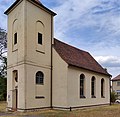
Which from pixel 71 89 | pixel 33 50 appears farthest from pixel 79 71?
pixel 33 50

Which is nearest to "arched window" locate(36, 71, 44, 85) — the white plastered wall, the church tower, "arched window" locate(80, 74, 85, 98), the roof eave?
the church tower

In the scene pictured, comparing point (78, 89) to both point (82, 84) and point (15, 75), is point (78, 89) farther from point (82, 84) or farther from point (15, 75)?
point (15, 75)

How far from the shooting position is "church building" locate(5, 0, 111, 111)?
24.8 meters

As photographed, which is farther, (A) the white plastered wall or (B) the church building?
(A) the white plastered wall

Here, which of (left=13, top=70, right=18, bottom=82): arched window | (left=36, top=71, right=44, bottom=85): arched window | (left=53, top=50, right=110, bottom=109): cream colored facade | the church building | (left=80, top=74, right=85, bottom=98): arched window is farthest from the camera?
(left=80, top=74, right=85, bottom=98): arched window

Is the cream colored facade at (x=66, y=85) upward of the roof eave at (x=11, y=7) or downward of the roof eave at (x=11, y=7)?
downward

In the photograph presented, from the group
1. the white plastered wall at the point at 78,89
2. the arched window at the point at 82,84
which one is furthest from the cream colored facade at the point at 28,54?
the arched window at the point at 82,84

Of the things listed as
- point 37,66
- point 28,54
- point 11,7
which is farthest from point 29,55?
point 11,7

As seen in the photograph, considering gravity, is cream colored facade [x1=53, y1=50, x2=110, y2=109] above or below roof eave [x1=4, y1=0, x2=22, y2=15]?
below

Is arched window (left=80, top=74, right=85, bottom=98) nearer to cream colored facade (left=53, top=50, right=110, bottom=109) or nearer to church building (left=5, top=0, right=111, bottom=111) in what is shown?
church building (left=5, top=0, right=111, bottom=111)

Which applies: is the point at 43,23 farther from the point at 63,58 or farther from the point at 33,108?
the point at 33,108

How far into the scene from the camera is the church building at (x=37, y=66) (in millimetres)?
24828

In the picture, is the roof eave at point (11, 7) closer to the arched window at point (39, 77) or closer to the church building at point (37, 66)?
the church building at point (37, 66)

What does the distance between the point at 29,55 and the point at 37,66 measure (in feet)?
5.43
